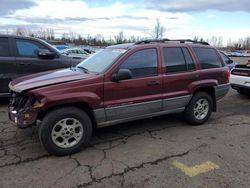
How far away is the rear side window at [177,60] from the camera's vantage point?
5195 millimetres

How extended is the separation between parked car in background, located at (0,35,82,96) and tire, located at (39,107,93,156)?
3546 millimetres

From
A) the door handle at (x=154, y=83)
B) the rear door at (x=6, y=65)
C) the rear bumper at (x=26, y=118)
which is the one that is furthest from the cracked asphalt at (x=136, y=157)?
the rear door at (x=6, y=65)

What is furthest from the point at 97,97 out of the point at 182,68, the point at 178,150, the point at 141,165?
the point at 182,68

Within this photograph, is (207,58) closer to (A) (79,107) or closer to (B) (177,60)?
(B) (177,60)

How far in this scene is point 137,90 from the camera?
4766 millimetres

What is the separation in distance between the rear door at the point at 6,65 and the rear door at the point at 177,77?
13.3 ft

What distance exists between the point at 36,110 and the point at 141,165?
67.1 inches

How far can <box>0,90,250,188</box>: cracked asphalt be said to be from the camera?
3.49 meters

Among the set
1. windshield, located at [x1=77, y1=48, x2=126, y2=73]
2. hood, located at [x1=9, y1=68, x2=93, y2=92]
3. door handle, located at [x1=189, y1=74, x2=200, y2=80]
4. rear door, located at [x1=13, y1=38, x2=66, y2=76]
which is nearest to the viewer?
hood, located at [x1=9, y1=68, x2=93, y2=92]

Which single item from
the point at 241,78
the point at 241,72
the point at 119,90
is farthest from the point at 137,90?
the point at 241,72

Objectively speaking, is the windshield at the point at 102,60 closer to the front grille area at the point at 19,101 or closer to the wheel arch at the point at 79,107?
the wheel arch at the point at 79,107

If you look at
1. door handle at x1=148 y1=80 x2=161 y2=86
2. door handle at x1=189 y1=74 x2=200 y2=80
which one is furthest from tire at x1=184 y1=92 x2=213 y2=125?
door handle at x1=148 y1=80 x2=161 y2=86

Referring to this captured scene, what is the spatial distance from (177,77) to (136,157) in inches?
73.4

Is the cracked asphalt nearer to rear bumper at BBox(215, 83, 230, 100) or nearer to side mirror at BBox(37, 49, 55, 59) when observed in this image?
rear bumper at BBox(215, 83, 230, 100)
